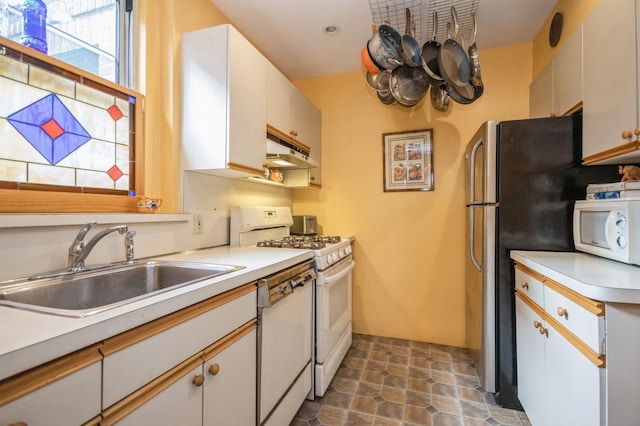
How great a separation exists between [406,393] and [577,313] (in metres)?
1.23

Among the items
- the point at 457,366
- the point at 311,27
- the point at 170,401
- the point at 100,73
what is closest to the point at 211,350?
the point at 170,401

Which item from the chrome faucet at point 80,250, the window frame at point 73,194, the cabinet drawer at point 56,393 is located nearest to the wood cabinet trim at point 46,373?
the cabinet drawer at point 56,393

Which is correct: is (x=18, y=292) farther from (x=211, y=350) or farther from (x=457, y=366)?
(x=457, y=366)

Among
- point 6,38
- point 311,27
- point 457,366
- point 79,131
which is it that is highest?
point 311,27

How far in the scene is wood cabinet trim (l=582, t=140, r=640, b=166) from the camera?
1.19m

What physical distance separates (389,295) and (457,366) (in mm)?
764

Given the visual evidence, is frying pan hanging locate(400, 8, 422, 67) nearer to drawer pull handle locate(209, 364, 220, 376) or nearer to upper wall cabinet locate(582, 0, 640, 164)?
upper wall cabinet locate(582, 0, 640, 164)

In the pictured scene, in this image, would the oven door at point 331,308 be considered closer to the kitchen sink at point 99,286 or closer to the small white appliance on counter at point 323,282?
the small white appliance on counter at point 323,282

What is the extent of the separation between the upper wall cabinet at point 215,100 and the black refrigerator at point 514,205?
1521 mm

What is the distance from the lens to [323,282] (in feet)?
6.19

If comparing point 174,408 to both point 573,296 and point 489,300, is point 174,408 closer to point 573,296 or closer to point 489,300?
point 573,296

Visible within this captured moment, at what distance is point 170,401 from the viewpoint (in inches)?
33.4

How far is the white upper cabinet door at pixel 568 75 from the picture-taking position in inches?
62.4

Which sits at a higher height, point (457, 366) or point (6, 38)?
point (6, 38)
